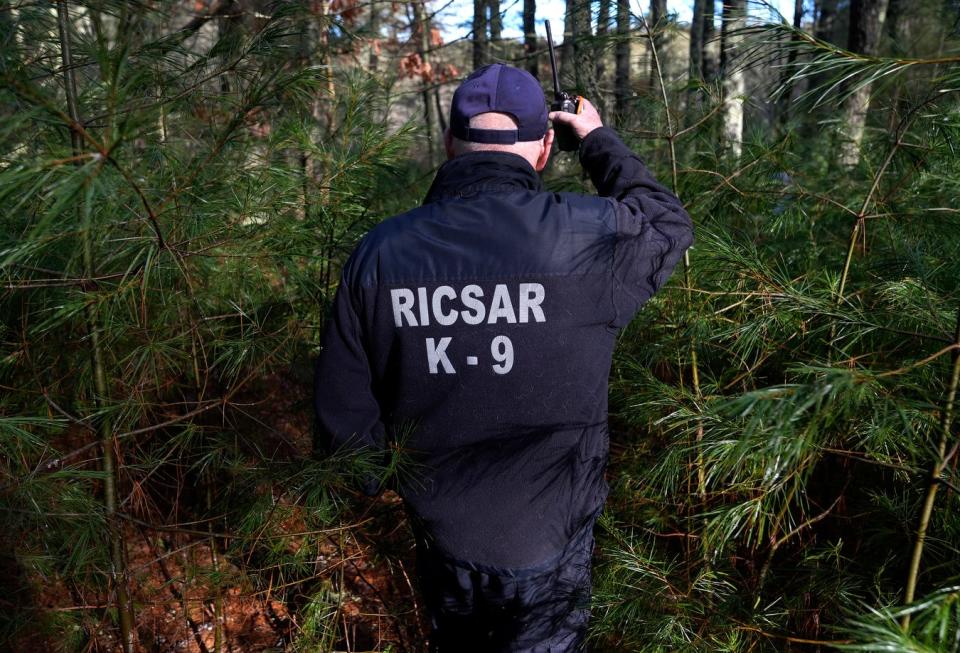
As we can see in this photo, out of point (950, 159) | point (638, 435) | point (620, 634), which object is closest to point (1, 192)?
point (620, 634)

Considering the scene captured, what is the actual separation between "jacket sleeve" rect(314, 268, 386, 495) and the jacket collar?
368mm

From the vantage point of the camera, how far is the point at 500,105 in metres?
1.79

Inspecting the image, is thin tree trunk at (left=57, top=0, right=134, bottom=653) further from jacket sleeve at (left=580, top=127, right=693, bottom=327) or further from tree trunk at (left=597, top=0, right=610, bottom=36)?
tree trunk at (left=597, top=0, right=610, bottom=36)

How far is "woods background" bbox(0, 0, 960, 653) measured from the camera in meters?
1.58

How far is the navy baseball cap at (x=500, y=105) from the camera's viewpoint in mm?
1790

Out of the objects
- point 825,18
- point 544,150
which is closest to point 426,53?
point 544,150

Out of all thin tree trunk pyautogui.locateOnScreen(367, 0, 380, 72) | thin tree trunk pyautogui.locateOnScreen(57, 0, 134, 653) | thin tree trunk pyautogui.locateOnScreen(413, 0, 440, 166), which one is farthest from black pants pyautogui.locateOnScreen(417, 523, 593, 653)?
thin tree trunk pyautogui.locateOnScreen(367, 0, 380, 72)

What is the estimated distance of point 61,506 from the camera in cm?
191

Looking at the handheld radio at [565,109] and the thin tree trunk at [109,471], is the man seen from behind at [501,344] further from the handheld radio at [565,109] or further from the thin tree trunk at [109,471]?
the thin tree trunk at [109,471]

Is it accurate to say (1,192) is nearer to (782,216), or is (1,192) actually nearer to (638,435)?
(638,435)

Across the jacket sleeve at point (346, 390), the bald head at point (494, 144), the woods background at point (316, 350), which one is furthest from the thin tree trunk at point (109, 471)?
the bald head at point (494, 144)

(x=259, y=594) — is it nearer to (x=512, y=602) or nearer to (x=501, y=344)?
(x=512, y=602)

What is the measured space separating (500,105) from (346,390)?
2.84 ft

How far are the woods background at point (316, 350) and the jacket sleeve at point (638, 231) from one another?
0.26 metres
